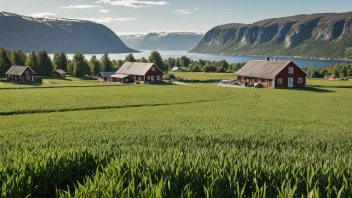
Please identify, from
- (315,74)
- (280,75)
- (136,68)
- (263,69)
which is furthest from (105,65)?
(315,74)

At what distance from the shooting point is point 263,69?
272ft

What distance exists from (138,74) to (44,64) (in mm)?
47393

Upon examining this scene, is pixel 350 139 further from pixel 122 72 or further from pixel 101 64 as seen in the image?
pixel 101 64

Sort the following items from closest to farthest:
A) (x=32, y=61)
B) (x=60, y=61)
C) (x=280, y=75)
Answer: (x=280, y=75)
(x=32, y=61)
(x=60, y=61)

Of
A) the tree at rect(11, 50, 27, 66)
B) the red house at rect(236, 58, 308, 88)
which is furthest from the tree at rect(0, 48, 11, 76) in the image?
the red house at rect(236, 58, 308, 88)

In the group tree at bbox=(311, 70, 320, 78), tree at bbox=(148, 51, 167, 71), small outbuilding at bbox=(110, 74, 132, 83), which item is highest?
tree at bbox=(148, 51, 167, 71)

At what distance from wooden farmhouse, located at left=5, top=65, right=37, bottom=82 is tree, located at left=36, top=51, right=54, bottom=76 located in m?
20.6

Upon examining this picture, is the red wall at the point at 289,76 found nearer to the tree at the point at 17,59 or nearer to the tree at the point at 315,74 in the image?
the tree at the point at 315,74

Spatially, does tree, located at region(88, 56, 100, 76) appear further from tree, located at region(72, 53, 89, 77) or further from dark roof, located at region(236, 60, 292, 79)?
dark roof, located at region(236, 60, 292, 79)

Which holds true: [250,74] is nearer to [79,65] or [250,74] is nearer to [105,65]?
[79,65]

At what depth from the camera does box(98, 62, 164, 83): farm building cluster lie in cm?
10006

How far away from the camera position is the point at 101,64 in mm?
138500

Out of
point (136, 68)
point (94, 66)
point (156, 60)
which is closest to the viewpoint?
point (136, 68)

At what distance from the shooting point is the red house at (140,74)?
100m
